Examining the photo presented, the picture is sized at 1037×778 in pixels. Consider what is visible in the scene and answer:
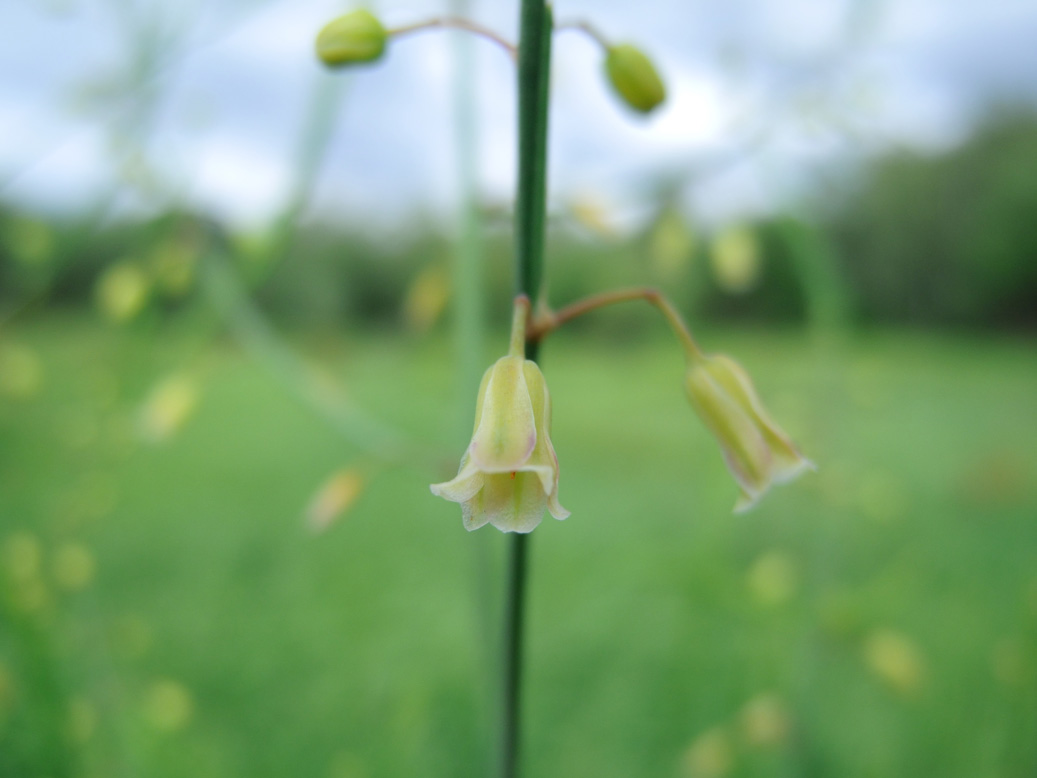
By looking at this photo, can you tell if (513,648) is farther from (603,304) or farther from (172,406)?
(172,406)

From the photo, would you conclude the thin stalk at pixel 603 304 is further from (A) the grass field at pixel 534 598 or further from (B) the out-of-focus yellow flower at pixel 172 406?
(B) the out-of-focus yellow flower at pixel 172 406

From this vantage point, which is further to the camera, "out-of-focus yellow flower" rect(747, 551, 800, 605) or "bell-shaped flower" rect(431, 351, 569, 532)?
"out-of-focus yellow flower" rect(747, 551, 800, 605)

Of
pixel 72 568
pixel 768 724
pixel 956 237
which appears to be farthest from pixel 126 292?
pixel 956 237

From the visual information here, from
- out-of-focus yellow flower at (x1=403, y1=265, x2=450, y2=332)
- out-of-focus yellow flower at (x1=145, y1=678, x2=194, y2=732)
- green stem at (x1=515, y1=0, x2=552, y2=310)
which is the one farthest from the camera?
out-of-focus yellow flower at (x1=145, y1=678, x2=194, y2=732)

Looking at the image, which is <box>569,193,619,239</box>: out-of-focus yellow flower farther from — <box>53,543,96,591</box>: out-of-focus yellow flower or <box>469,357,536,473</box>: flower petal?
<box>53,543,96,591</box>: out-of-focus yellow flower

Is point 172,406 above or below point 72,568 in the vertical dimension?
above

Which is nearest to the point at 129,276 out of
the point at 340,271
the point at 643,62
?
the point at 643,62

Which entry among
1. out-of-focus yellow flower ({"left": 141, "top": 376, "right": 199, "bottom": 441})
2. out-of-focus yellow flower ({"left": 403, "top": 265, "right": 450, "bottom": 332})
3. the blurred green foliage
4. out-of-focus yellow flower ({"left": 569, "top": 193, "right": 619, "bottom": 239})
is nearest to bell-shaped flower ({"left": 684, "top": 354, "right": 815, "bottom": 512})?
out-of-focus yellow flower ({"left": 569, "top": 193, "right": 619, "bottom": 239})
